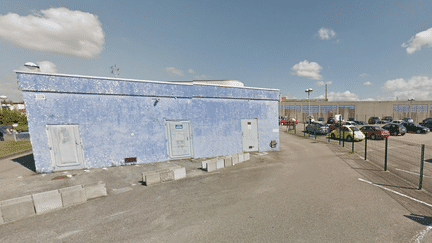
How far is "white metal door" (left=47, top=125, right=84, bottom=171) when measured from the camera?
8859 mm

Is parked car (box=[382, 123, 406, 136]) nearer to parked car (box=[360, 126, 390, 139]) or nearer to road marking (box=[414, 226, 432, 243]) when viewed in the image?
parked car (box=[360, 126, 390, 139])

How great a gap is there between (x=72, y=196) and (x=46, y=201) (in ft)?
2.20

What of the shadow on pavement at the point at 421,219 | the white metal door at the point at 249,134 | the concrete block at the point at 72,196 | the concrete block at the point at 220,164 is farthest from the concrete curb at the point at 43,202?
the shadow on pavement at the point at 421,219

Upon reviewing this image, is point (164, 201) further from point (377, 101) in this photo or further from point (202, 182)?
point (377, 101)

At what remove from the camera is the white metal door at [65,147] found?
29.1 feet

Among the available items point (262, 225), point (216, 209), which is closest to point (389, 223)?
point (262, 225)

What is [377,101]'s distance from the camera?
148 ft

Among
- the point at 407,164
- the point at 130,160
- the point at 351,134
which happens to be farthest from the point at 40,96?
the point at 351,134

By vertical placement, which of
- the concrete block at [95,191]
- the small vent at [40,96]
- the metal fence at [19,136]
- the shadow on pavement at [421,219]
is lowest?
the shadow on pavement at [421,219]

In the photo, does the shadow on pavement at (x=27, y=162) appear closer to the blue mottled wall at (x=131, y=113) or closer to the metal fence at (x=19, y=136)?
the blue mottled wall at (x=131, y=113)

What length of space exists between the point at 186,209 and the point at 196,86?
328 inches

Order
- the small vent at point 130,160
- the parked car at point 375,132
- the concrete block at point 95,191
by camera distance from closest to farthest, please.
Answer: the concrete block at point 95,191
the small vent at point 130,160
the parked car at point 375,132

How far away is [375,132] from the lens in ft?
56.6

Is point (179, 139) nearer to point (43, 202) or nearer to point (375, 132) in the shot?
point (43, 202)
